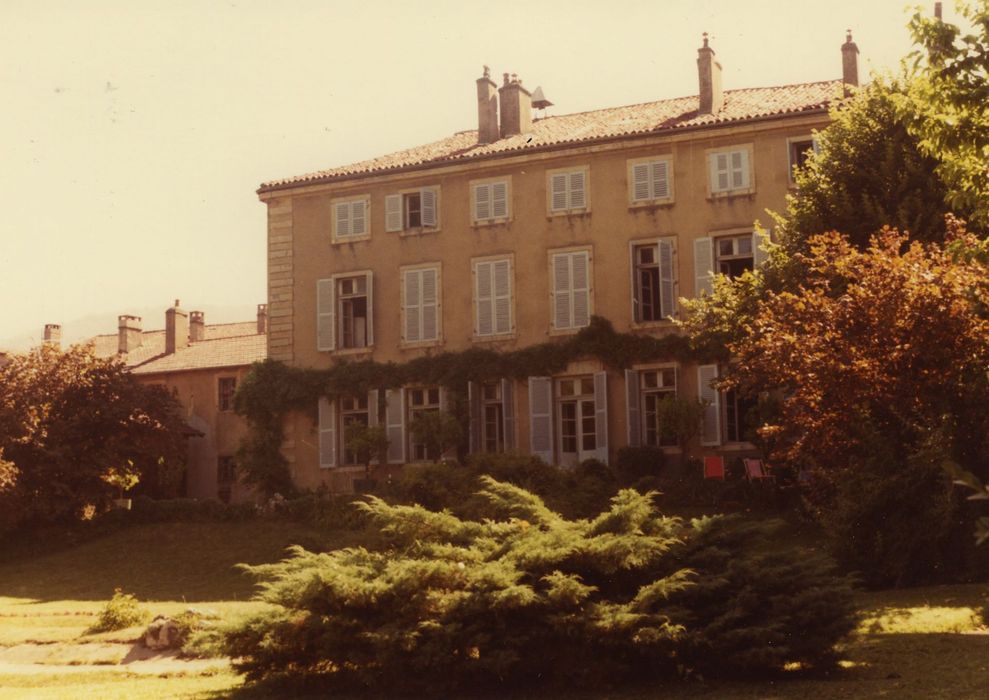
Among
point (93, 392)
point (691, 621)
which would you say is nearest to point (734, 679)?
point (691, 621)

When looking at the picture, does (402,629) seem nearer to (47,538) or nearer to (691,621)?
(691,621)

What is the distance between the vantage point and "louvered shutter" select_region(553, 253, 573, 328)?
32.7 m

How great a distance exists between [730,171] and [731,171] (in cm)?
2

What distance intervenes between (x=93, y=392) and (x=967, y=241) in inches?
950

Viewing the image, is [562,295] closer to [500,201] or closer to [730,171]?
[500,201]

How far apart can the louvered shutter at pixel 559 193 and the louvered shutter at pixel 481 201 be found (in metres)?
1.82

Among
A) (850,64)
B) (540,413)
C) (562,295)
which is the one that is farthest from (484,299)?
(850,64)

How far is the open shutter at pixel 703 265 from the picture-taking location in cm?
3141

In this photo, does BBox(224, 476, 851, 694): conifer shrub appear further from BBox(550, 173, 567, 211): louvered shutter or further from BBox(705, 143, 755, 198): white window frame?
BBox(550, 173, 567, 211): louvered shutter

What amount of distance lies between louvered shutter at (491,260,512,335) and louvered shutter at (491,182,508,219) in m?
1.33

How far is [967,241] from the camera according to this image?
16.7 meters

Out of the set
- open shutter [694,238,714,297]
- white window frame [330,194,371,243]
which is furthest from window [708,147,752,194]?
white window frame [330,194,371,243]

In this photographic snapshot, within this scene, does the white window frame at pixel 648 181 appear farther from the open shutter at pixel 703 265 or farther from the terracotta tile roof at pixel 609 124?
the open shutter at pixel 703 265

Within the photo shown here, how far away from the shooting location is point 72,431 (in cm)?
3288
